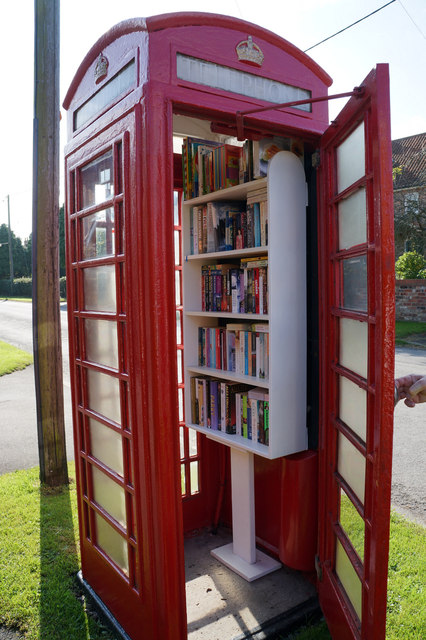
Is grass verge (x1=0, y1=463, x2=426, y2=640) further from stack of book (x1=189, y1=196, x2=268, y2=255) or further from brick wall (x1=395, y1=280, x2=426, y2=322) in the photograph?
brick wall (x1=395, y1=280, x2=426, y2=322)

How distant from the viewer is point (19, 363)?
35.3 feet

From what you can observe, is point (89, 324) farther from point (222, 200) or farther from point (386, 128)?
point (386, 128)

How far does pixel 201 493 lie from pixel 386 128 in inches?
118

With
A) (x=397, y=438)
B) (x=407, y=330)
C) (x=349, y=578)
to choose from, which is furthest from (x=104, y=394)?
(x=407, y=330)

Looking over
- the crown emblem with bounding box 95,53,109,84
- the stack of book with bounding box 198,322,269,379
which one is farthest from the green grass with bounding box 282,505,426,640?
the crown emblem with bounding box 95,53,109,84

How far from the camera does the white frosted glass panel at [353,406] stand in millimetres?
2162

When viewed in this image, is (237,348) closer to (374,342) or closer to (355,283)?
(355,283)

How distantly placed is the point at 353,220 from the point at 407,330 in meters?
11.8

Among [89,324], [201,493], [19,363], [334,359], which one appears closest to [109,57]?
[89,324]

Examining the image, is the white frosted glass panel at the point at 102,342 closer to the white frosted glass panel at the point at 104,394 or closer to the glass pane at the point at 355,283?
the white frosted glass panel at the point at 104,394

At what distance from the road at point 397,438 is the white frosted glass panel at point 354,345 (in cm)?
218

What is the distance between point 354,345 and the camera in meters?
2.28

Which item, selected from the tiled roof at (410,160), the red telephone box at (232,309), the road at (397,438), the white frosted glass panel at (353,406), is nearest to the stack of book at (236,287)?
the red telephone box at (232,309)

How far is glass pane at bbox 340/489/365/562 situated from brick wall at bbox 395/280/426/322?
1291cm
